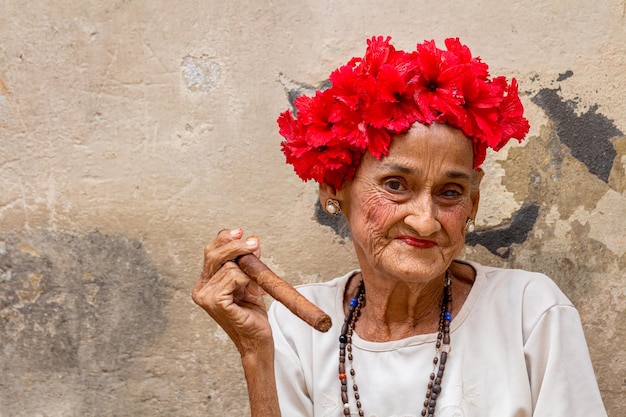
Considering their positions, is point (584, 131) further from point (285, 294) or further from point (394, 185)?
point (285, 294)

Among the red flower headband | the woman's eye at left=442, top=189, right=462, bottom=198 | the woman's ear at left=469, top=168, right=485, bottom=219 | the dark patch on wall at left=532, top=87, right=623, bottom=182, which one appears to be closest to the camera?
the red flower headband

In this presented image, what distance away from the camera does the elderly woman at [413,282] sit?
232 centimetres

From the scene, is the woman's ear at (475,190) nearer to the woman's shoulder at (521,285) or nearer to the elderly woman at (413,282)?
the elderly woman at (413,282)

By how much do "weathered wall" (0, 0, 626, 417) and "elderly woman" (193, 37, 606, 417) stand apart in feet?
1.37

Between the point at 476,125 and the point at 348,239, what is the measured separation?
77 centimetres

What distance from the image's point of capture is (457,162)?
235 centimetres

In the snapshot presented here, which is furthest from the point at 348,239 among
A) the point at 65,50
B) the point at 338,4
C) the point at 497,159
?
the point at 65,50

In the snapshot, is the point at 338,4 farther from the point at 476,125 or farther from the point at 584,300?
the point at 584,300

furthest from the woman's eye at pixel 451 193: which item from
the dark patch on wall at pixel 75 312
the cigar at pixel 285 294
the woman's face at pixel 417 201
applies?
the dark patch on wall at pixel 75 312

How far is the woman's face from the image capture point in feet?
7.65

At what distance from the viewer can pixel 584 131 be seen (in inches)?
112

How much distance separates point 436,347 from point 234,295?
1.87ft

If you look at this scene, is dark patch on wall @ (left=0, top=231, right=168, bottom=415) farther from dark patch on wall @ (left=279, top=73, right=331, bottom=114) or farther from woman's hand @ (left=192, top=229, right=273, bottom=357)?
dark patch on wall @ (left=279, top=73, right=331, bottom=114)

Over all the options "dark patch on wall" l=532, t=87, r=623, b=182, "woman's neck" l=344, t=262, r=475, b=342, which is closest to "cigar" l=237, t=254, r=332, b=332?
"woman's neck" l=344, t=262, r=475, b=342
